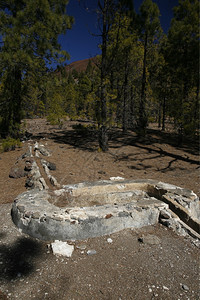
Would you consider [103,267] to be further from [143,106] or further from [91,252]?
[143,106]

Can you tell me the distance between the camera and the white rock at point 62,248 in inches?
125

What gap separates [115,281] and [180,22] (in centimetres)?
1224

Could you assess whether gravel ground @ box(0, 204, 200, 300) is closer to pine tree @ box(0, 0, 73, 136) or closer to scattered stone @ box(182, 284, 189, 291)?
scattered stone @ box(182, 284, 189, 291)

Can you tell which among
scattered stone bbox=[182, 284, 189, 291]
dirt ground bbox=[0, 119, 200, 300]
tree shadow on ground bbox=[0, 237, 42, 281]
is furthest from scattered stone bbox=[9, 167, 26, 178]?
scattered stone bbox=[182, 284, 189, 291]

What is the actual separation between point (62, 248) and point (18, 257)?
0.70 metres

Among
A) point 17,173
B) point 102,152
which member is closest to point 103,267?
point 17,173

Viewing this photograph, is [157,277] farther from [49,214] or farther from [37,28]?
[37,28]

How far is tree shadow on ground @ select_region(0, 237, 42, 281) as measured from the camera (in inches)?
110

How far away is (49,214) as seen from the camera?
355 cm

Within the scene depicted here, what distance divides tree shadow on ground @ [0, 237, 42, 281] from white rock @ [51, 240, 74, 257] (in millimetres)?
255

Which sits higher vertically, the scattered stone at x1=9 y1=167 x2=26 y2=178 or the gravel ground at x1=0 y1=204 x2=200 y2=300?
the scattered stone at x1=9 y1=167 x2=26 y2=178

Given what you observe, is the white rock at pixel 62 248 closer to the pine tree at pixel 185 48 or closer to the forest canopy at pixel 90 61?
the forest canopy at pixel 90 61

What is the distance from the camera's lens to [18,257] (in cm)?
311

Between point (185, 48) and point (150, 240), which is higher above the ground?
point (185, 48)
